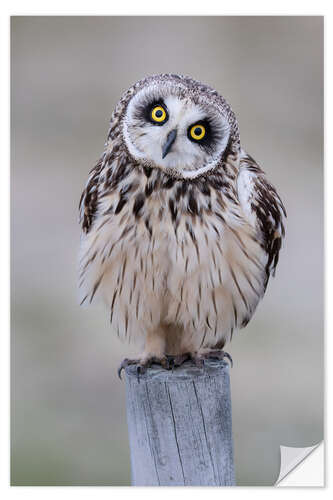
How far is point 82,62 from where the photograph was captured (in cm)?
256

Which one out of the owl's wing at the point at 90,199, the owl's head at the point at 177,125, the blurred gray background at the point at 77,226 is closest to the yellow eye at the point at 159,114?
the owl's head at the point at 177,125

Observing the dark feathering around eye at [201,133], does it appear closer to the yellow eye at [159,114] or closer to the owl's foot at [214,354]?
the yellow eye at [159,114]

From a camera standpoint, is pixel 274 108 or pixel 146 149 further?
pixel 274 108

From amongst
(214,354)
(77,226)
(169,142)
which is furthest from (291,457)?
(169,142)

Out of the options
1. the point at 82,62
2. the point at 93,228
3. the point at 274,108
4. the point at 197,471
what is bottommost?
the point at 197,471

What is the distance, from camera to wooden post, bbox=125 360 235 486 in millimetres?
2021

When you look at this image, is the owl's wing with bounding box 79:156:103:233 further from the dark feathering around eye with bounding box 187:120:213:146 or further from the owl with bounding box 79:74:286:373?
the dark feathering around eye with bounding box 187:120:213:146

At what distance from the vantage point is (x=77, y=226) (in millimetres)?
2502

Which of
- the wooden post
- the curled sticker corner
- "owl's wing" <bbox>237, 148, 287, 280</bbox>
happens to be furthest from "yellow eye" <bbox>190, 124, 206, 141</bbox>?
the curled sticker corner

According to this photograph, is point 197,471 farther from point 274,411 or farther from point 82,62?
point 82,62

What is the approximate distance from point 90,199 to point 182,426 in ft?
2.56

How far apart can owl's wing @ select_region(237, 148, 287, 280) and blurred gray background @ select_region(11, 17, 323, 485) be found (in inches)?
4.7

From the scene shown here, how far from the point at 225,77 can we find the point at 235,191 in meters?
0.53
